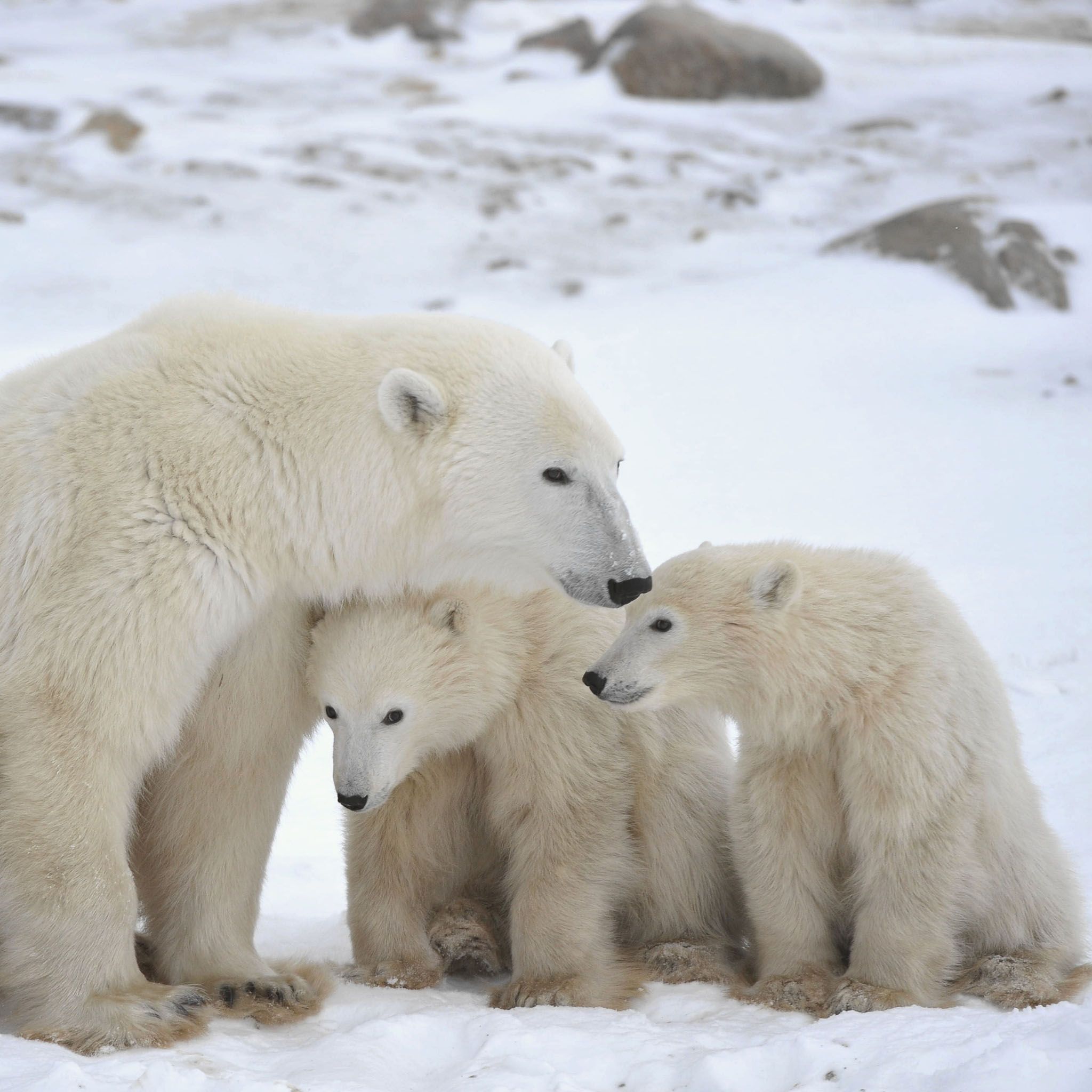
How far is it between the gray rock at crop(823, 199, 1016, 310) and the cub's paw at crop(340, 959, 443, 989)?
8471 mm

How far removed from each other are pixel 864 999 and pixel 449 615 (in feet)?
4.67

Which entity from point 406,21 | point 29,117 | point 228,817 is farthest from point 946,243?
point 406,21

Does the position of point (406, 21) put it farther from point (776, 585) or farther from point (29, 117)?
point (776, 585)

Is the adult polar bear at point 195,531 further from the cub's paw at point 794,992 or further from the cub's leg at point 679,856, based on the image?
the cub's paw at point 794,992

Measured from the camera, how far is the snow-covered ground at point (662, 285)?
3.03 meters

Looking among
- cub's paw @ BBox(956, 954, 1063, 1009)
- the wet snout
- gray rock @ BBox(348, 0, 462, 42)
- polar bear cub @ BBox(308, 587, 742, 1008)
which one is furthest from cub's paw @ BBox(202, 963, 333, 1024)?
gray rock @ BBox(348, 0, 462, 42)

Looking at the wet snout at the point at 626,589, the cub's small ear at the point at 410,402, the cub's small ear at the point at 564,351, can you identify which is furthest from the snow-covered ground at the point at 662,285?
the cub's small ear at the point at 564,351

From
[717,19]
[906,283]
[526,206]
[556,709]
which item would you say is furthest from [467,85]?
[556,709]

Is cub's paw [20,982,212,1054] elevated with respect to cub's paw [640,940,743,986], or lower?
elevated

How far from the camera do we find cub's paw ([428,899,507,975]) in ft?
13.0

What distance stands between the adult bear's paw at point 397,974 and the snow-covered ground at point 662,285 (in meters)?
0.08

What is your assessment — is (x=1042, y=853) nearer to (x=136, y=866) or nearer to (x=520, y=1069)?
(x=520, y=1069)

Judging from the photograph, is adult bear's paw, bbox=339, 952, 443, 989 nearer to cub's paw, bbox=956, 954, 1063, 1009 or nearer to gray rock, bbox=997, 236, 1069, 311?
cub's paw, bbox=956, 954, 1063, 1009

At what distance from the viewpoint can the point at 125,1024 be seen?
10.2 ft
